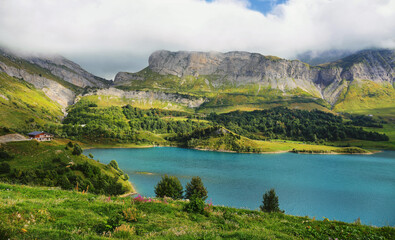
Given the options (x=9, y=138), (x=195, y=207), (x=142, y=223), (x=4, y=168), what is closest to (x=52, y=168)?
(x=4, y=168)

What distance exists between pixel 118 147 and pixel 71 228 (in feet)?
529

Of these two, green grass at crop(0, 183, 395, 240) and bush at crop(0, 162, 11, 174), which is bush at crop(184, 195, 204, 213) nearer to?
green grass at crop(0, 183, 395, 240)

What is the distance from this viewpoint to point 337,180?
85.7 meters

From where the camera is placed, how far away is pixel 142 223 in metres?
11.7

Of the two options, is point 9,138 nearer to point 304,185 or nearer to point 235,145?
point 304,185

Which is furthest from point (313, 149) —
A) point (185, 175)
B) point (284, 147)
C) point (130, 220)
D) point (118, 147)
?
point (130, 220)

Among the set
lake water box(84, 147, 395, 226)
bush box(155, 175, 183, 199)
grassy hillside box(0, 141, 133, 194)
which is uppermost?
grassy hillside box(0, 141, 133, 194)

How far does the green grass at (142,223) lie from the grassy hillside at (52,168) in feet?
115

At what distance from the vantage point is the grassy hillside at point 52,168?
150 ft

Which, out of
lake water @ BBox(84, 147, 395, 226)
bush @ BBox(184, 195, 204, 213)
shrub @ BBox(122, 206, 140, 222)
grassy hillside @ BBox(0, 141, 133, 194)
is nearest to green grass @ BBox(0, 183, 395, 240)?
shrub @ BBox(122, 206, 140, 222)

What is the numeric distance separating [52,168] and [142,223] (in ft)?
175

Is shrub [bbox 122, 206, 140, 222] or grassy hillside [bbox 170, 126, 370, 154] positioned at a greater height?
shrub [bbox 122, 206, 140, 222]

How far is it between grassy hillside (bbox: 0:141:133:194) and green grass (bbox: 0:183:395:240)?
1377 inches

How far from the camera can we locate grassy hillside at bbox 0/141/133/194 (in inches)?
1797
